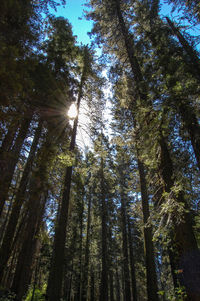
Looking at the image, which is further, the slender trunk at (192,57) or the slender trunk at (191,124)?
the slender trunk at (192,57)

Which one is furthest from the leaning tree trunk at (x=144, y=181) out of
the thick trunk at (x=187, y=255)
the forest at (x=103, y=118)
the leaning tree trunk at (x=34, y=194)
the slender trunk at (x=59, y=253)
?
the leaning tree trunk at (x=34, y=194)

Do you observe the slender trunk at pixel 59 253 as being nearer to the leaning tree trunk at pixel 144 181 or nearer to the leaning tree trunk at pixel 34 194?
the leaning tree trunk at pixel 34 194

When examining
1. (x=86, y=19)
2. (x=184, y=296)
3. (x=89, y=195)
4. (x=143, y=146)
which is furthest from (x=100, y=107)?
(x=89, y=195)

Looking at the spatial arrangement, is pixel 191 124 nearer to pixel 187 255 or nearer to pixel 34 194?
pixel 187 255

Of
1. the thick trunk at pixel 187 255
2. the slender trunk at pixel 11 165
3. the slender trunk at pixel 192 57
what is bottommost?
the thick trunk at pixel 187 255

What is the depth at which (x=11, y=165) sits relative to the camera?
6.05 meters

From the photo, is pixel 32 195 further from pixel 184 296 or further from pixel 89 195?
pixel 89 195

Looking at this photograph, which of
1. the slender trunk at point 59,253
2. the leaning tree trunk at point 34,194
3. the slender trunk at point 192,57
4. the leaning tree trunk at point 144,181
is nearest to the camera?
the slender trunk at point 192,57

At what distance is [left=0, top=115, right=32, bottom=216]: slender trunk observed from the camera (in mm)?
4898

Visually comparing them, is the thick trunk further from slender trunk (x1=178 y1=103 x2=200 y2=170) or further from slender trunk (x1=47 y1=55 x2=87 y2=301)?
slender trunk (x1=47 y1=55 x2=87 y2=301)

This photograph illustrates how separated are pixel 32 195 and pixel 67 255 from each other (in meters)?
17.3

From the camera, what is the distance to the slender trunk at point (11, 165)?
16.1 feet

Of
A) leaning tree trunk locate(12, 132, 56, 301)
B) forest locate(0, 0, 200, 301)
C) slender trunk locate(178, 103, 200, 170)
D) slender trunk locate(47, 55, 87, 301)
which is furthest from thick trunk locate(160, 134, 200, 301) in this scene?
slender trunk locate(47, 55, 87, 301)

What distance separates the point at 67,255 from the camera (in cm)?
1995
